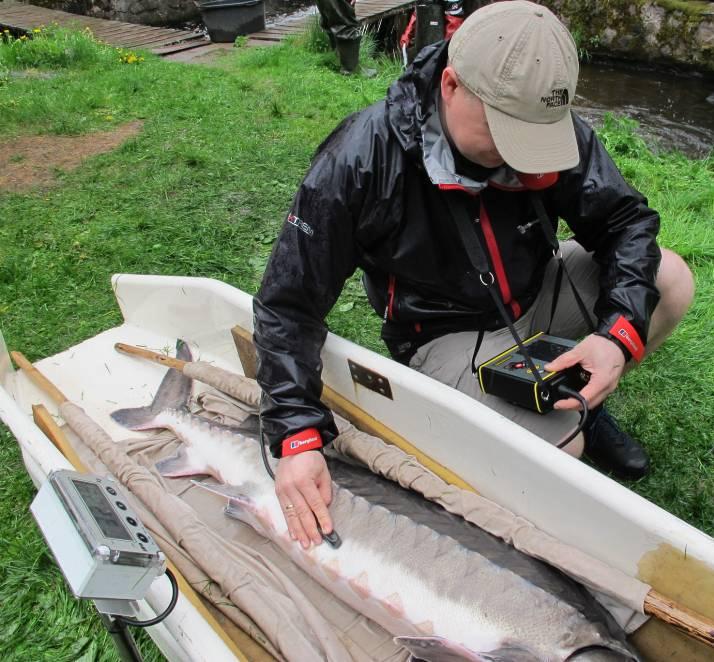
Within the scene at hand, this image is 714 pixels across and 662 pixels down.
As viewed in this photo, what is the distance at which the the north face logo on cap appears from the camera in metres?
1.77

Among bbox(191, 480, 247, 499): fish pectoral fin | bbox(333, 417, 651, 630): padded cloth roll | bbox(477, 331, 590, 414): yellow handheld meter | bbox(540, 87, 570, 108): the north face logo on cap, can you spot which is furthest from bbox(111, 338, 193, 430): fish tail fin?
bbox(540, 87, 570, 108): the north face logo on cap

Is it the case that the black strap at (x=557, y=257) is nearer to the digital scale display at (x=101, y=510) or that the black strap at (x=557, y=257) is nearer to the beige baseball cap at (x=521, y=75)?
the beige baseball cap at (x=521, y=75)

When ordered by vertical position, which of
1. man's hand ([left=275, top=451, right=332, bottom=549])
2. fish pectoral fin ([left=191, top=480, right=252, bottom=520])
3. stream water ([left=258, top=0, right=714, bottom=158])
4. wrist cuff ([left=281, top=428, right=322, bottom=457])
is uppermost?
wrist cuff ([left=281, top=428, right=322, bottom=457])

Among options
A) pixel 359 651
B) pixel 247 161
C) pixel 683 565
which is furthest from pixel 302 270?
pixel 247 161

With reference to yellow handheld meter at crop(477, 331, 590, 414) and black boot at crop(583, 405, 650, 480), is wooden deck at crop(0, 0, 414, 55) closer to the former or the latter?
black boot at crop(583, 405, 650, 480)

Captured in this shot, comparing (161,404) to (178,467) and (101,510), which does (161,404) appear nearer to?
(178,467)

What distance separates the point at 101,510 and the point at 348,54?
8.17 metres

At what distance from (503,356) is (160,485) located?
1215mm

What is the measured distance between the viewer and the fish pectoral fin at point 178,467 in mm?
2415

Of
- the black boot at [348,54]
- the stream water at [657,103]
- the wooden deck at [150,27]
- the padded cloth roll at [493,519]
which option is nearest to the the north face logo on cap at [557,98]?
the padded cloth roll at [493,519]

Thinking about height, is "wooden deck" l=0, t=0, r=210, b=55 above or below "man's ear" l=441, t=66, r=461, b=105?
below

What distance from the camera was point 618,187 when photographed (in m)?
2.27

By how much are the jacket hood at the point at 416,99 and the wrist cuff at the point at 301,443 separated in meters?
0.88

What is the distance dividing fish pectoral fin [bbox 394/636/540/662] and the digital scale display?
77 centimetres
